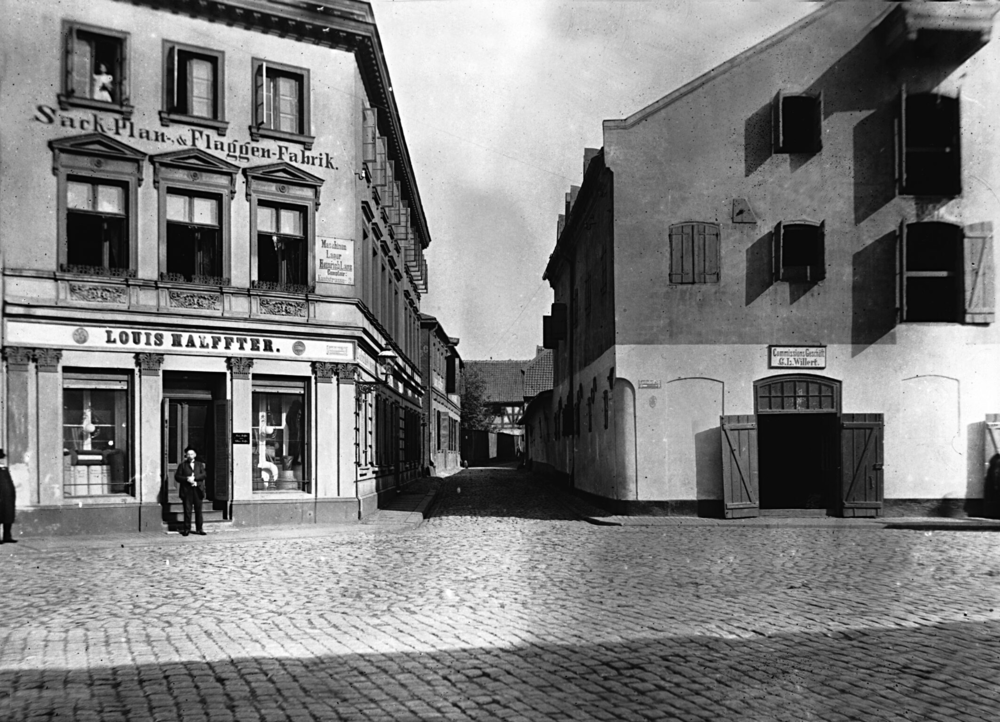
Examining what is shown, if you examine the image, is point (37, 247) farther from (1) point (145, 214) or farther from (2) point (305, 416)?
(2) point (305, 416)

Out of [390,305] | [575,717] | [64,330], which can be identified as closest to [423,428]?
[390,305]

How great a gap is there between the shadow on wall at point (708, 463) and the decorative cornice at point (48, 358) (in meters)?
12.5

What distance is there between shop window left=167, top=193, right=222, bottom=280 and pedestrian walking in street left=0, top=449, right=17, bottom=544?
480 cm

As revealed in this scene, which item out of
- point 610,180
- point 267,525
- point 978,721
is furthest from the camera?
point 610,180

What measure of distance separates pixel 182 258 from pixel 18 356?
3.43 meters

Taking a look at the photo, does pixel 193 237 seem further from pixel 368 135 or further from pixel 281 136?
pixel 368 135

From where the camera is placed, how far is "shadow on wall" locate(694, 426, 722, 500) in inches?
754

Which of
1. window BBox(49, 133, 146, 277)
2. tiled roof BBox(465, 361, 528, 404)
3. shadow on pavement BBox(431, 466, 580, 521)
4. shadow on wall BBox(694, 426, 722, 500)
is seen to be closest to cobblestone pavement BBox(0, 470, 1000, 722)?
shadow on wall BBox(694, 426, 722, 500)

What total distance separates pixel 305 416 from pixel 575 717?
1434 centimetres

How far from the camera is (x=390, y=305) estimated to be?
94.1 feet

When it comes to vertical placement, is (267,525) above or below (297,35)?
below

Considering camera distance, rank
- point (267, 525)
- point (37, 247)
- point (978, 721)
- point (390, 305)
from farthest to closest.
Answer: point (390, 305)
point (267, 525)
point (37, 247)
point (978, 721)

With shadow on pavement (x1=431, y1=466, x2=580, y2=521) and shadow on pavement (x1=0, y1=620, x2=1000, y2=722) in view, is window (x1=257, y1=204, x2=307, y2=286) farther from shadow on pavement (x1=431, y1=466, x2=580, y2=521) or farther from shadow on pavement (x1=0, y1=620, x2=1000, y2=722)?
shadow on pavement (x1=0, y1=620, x2=1000, y2=722)

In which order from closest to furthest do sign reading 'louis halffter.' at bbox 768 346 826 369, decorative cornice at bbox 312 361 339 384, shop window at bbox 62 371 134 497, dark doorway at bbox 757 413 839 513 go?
shop window at bbox 62 371 134 497 → decorative cornice at bbox 312 361 339 384 → sign reading 'louis halffter.' at bbox 768 346 826 369 → dark doorway at bbox 757 413 839 513
